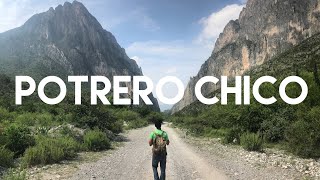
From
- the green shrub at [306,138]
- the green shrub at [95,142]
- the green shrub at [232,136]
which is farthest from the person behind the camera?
the green shrub at [232,136]

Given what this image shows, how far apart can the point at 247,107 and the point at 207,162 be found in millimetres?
12638

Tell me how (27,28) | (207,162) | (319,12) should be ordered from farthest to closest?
(27,28), (319,12), (207,162)

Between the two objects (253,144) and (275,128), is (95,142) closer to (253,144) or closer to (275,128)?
(253,144)

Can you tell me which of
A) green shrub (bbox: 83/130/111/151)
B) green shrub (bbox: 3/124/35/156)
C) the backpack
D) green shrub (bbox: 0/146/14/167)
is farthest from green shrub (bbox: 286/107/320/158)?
green shrub (bbox: 0/146/14/167)

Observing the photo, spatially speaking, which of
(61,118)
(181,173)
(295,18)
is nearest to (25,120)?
(61,118)

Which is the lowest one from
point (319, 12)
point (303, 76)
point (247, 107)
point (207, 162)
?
point (207, 162)

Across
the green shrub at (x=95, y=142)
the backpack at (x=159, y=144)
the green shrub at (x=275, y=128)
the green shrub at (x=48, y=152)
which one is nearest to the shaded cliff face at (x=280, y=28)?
the green shrub at (x=275, y=128)

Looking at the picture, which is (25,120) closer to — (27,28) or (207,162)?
(207,162)

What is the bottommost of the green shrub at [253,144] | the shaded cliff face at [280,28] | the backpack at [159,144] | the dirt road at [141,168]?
the dirt road at [141,168]

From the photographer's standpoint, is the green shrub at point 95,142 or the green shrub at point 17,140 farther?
the green shrub at point 95,142

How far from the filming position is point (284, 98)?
93.2 feet

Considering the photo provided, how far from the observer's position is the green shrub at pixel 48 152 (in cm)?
1566

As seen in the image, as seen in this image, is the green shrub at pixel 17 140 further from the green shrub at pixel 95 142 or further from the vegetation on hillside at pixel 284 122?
the vegetation on hillside at pixel 284 122

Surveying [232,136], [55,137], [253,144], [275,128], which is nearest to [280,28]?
[232,136]
